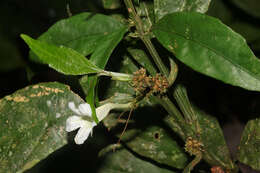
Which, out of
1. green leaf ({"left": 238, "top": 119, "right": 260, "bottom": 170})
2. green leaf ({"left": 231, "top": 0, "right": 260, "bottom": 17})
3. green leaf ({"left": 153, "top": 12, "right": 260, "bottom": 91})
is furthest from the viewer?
green leaf ({"left": 231, "top": 0, "right": 260, "bottom": 17})

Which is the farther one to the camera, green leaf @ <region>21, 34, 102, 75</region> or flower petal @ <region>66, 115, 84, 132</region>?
flower petal @ <region>66, 115, 84, 132</region>

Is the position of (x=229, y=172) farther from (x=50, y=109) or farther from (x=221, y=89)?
(x=50, y=109)

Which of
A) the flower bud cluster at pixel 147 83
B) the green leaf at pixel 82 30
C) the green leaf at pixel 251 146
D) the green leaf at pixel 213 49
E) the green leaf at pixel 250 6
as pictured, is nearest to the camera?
the green leaf at pixel 213 49

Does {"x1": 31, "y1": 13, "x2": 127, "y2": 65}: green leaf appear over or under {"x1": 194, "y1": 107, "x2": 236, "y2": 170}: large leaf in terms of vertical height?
over

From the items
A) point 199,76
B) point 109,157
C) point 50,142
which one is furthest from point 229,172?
point 50,142

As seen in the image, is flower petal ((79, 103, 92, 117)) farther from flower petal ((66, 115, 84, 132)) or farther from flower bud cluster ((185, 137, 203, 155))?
flower bud cluster ((185, 137, 203, 155))

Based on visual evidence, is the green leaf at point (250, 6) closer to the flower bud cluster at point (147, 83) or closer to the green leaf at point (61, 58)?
the flower bud cluster at point (147, 83)

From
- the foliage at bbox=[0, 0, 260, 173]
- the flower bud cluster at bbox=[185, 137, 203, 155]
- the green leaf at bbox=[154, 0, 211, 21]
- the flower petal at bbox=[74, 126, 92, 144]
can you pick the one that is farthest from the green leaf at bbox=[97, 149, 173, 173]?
the green leaf at bbox=[154, 0, 211, 21]

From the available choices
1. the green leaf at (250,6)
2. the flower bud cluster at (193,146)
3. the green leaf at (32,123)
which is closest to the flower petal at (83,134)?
the green leaf at (32,123)
